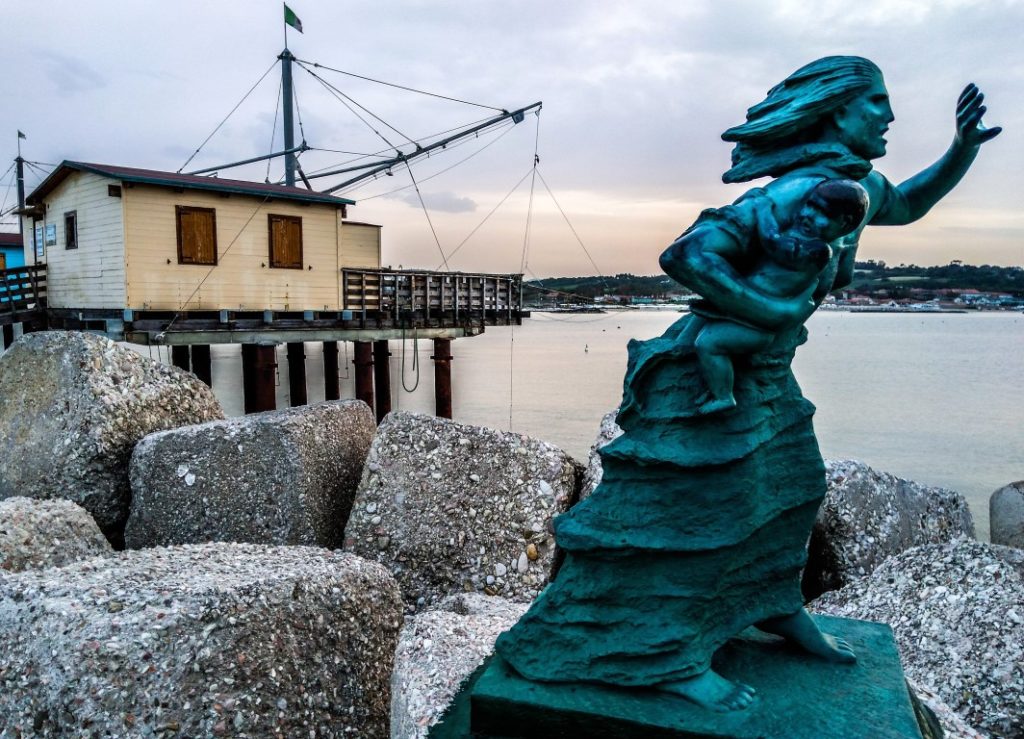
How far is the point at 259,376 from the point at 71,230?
14.8ft

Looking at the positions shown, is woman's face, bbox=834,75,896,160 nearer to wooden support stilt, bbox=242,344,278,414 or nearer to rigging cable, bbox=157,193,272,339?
rigging cable, bbox=157,193,272,339

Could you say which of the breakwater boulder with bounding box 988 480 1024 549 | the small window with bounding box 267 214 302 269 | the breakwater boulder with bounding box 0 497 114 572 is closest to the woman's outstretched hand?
the breakwater boulder with bounding box 0 497 114 572

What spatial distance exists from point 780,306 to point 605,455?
0.72m

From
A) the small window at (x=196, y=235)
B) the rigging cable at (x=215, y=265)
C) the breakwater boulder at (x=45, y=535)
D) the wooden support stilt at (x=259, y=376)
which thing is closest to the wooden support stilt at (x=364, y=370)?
the wooden support stilt at (x=259, y=376)

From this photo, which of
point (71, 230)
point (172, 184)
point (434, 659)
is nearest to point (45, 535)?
point (434, 659)

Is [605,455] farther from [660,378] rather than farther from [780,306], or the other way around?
[780,306]

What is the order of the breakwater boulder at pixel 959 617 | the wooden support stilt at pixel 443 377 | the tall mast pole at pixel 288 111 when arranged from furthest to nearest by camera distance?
1. the tall mast pole at pixel 288 111
2. the wooden support stilt at pixel 443 377
3. the breakwater boulder at pixel 959 617

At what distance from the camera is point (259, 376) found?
51.9ft

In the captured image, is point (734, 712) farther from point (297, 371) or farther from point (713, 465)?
point (297, 371)

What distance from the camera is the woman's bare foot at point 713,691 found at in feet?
8.16

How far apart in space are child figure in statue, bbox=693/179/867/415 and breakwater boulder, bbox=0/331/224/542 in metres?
4.49

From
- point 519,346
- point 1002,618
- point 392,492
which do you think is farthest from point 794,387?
point 519,346

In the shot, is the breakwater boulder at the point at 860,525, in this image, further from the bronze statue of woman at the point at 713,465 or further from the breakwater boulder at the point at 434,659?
the bronze statue of woman at the point at 713,465

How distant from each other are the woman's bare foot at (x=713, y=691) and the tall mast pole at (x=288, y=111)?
19357 millimetres
